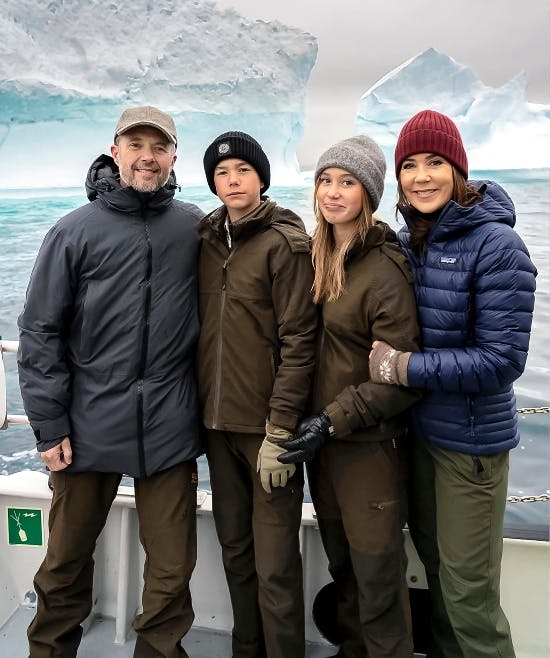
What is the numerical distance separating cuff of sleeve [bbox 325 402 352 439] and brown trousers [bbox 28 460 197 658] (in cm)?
40

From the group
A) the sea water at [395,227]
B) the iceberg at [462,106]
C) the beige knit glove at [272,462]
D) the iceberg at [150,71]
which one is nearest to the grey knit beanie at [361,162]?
the beige knit glove at [272,462]

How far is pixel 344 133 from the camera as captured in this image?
10.8 m

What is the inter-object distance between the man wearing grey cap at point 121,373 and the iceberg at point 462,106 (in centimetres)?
963

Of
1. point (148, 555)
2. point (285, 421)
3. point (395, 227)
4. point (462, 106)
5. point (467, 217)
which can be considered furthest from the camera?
point (395, 227)

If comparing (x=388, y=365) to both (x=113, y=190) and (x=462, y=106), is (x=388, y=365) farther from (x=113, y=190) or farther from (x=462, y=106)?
(x=462, y=106)

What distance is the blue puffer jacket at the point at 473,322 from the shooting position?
925mm

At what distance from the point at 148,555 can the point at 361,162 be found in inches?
39.0

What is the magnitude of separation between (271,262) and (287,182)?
36.4ft

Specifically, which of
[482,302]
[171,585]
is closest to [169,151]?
[482,302]

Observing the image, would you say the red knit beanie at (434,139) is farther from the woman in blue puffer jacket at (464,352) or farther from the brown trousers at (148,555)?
the brown trousers at (148,555)

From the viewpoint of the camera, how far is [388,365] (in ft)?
3.23

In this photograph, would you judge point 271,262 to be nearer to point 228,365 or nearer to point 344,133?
point 228,365

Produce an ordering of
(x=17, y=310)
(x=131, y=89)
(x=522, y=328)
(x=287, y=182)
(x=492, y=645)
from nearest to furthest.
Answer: (x=522, y=328) < (x=492, y=645) < (x=17, y=310) < (x=131, y=89) < (x=287, y=182)

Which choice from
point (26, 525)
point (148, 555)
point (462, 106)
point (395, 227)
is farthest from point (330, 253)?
point (462, 106)
